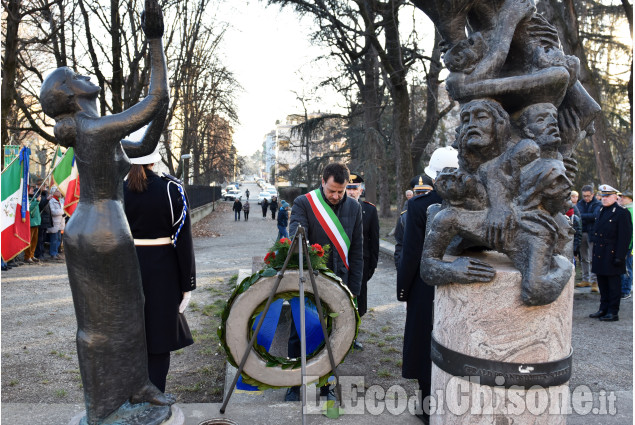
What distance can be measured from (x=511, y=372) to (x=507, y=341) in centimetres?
17

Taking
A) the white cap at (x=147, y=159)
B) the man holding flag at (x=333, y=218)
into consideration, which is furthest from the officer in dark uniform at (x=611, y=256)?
the white cap at (x=147, y=159)

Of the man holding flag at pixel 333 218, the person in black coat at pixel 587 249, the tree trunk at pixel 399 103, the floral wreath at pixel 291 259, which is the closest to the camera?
the floral wreath at pixel 291 259

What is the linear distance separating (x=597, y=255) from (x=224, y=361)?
248 inches

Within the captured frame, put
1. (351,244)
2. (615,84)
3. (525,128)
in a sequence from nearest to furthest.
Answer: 1. (525,128)
2. (351,244)
3. (615,84)

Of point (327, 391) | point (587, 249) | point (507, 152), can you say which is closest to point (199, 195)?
point (587, 249)

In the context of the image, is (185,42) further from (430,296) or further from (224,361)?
(430,296)

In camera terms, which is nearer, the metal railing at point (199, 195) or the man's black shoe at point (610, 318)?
the man's black shoe at point (610, 318)

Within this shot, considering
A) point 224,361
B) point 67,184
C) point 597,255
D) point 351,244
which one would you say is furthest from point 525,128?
point 67,184

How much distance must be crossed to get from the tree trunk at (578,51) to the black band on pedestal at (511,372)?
1140cm

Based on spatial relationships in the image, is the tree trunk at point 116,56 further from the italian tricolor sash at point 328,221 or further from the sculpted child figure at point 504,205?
the sculpted child figure at point 504,205

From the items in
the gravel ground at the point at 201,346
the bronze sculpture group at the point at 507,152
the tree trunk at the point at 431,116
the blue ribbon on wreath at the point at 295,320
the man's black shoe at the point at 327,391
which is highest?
the tree trunk at the point at 431,116

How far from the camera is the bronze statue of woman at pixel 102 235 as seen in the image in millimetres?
2863

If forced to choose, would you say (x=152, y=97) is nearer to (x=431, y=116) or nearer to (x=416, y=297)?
(x=416, y=297)

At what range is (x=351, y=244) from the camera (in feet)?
18.0
